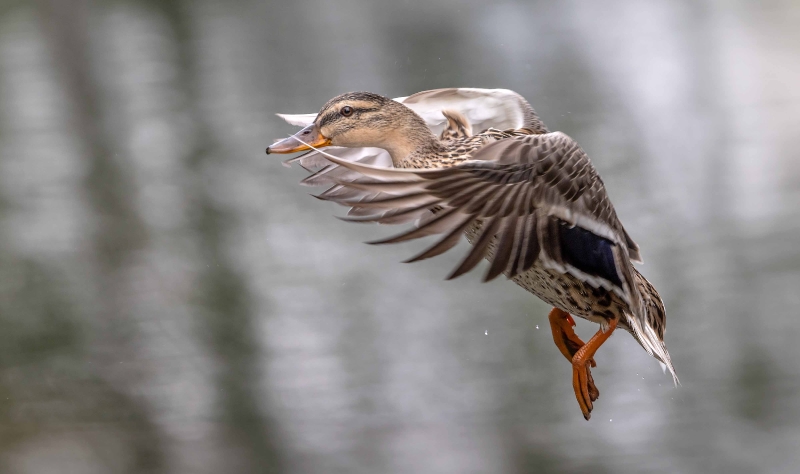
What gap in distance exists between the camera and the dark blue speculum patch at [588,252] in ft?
3.90

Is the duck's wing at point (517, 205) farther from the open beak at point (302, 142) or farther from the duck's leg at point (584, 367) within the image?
the open beak at point (302, 142)

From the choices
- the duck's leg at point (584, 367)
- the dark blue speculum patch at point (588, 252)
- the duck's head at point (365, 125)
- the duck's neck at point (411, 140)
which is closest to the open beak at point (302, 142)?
the duck's head at point (365, 125)

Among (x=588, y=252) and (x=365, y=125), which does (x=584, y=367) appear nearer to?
(x=588, y=252)

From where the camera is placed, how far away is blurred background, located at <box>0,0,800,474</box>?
2768 mm

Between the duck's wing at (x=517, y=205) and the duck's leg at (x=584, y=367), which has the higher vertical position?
the duck's wing at (x=517, y=205)

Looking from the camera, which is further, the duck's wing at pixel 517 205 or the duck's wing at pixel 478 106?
the duck's wing at pixel 478 106

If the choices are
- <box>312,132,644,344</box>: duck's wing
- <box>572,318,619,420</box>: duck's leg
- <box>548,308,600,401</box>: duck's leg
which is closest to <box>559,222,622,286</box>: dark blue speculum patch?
<box>312,132,644,344</box>: duck's wing

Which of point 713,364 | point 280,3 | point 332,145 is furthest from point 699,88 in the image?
point 332,145

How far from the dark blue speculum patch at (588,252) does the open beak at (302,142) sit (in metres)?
→ 0.49

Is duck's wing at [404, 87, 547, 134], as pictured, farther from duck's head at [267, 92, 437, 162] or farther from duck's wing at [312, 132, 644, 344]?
duck's wing at [312, 132, 644, 344]

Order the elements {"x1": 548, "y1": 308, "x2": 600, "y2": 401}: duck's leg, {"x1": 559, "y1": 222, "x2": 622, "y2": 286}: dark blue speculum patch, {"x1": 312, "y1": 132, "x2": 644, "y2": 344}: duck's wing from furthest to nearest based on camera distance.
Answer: {"x1": 548, "y1": 308, "x2": 600, "y2": 401}: duck's leg
{"x1": 559, "y1": 222, "x2": 622, "y2": 286}: dark blue speculum patch
{"x1": 312, "y1": 132, "x2": 644, "y2": 344}: duck's wing

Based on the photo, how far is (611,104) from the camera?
2754mm

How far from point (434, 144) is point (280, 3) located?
1.76 metres

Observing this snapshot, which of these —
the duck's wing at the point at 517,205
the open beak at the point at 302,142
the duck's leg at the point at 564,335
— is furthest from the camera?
the duck's leg at the point at 564,335
